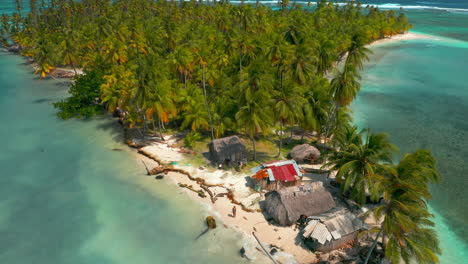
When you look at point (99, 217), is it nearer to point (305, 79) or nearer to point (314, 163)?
point (314, 163)

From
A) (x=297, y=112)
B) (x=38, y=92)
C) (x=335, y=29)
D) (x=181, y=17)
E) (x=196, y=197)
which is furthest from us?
(x=181, y=17)

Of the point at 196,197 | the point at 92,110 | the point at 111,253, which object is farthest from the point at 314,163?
the point at 92,110

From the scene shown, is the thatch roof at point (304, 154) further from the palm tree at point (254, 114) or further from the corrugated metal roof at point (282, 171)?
the palm tree at point (254, 114)

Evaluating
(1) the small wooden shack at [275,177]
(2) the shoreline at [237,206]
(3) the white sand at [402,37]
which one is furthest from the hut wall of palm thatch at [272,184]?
(3) the white sand at [402,37]

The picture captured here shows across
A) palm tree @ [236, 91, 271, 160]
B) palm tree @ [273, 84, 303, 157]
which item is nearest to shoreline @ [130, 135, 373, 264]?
palm tree @ [236, 91, 271, 160]

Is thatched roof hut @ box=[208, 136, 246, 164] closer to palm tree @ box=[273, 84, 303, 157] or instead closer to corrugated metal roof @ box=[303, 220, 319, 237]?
palm tree @ box=[273, 84, 303, 157]

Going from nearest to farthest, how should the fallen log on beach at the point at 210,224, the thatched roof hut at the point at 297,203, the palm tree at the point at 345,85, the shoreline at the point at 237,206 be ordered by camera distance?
the shoreline at the point at 237,206 → the thatched roof hut at the point at 297,203 → the fallen log on beach at the point at 210,224 → the palm tree at the point at 345,85
